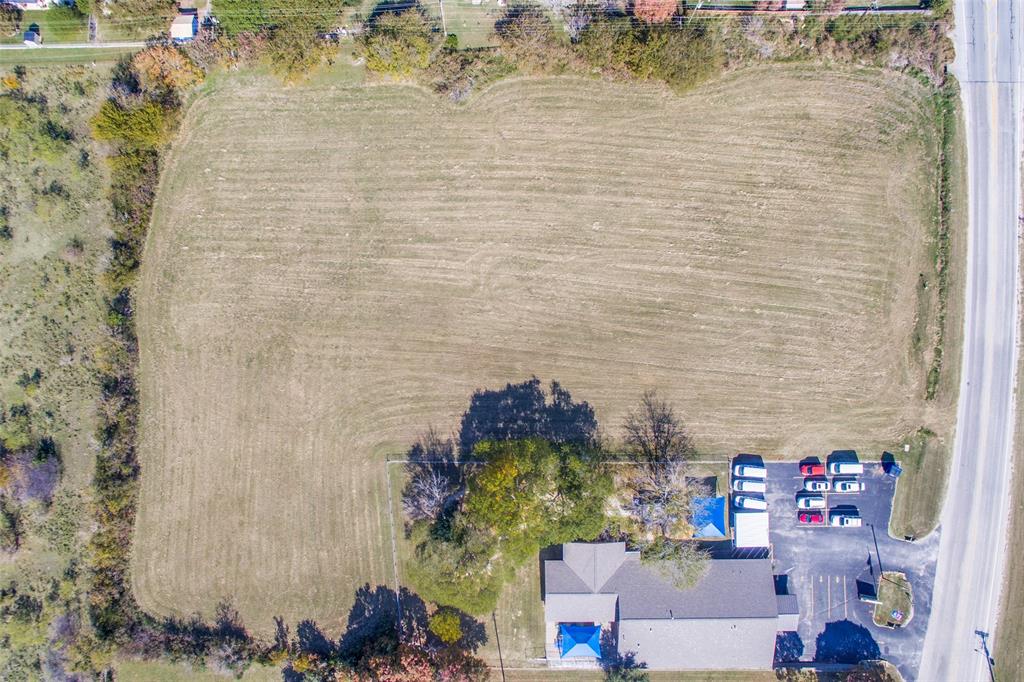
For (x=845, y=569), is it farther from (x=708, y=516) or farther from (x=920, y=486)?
(x=708, y=516)

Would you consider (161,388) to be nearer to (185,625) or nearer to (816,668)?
(185,625)

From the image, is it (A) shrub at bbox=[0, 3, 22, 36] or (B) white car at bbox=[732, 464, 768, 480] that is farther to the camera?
(A) shrub at bbox=[0, 3, 22, 36]

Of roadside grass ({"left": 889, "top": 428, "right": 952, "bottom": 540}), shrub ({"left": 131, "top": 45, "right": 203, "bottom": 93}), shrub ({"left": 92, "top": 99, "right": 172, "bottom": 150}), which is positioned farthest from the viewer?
roadside grass ({"left": 889, "top": 428, "right": 952, "bottom": 540})

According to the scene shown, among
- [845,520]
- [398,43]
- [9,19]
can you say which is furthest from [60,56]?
[845,520]

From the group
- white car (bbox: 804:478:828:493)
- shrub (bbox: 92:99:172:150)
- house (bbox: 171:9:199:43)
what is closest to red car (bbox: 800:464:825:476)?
white car (bbox: 804:478:828:493)

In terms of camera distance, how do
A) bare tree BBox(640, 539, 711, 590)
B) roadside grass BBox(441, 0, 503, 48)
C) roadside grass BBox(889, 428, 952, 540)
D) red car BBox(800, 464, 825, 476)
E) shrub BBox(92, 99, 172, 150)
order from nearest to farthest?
bare tree BBox(640, 539, 711, 590), shrub BBox(92, 99, 172, 150), red car BBox(800, 464, 825, 476), roadside grass BBox(889, 428, 952, 540), roadside grass BBox(441, 0, 503, 48)

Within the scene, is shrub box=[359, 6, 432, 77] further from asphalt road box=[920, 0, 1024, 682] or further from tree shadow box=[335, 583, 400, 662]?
asphalt road box=[920, 0, 1024, 682]

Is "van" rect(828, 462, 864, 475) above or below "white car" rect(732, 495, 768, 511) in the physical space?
above
